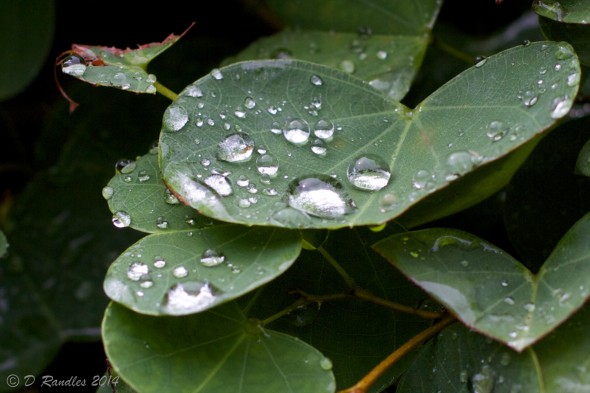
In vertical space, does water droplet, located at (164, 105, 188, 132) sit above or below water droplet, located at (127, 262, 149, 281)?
above

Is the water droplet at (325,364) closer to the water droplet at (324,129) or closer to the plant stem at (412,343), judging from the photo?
the plant stem at (412,343)

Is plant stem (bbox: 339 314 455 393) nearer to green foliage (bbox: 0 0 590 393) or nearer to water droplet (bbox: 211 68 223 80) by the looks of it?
green foliage (bbox: 0 0 590 393)

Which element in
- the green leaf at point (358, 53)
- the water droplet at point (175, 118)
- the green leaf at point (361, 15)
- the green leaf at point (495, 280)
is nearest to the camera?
the green leaf at point (495, 280)

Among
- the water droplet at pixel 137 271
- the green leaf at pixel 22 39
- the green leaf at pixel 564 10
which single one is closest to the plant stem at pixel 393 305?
the water droplet at pixel 137 271

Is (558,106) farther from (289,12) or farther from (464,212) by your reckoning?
(289,12)

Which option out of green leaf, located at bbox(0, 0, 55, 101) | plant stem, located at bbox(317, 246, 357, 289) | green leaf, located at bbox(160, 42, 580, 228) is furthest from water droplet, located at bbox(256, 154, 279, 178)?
green leaf, located at bbox(0, 0, 55, 101)

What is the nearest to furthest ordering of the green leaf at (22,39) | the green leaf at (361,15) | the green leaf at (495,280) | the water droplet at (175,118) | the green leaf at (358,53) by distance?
the green leaf at (495,280)
the water droplet at (175,118)
the green leaf at (358,53)
the green leaf at (361,15)
the green leaf at (22,39)
